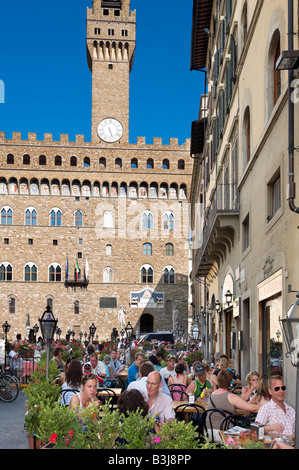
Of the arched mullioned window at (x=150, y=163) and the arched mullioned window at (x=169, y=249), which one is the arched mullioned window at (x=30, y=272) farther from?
the arched mullioned window at (x=150, y=163)

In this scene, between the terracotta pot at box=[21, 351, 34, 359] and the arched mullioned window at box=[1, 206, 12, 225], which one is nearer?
the terracotta pot at box=[21, 351, 34, 359]

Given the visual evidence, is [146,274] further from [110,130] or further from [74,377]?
[74,377]

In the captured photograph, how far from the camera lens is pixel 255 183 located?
39.0 ft

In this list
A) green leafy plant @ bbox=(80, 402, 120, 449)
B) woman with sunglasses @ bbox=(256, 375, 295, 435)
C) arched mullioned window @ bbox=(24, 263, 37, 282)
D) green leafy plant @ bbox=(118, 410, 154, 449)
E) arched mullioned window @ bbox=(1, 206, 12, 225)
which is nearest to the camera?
green leafy plant @ bbox=(118, 410, 154, 449)

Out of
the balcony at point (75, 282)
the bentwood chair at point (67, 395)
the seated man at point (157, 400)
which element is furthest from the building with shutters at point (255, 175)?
the balcony at point (75, 282)

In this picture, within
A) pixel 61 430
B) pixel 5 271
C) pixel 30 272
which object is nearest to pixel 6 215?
pixel 5 271

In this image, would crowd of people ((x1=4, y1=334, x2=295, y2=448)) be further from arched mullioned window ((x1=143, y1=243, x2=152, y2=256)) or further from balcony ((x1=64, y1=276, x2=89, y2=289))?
arched mullioned window ((x1=143, y1=243, x2=152, y2=256))

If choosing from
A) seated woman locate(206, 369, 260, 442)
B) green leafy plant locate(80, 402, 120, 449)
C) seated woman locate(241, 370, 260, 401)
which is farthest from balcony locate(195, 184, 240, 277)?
green leafy plant locate(80, 402, 120, 449)

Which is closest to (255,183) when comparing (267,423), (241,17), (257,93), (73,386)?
(257,93)

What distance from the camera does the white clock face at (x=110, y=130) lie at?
49.3 metres

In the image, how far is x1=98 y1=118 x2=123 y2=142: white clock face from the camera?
162 ft

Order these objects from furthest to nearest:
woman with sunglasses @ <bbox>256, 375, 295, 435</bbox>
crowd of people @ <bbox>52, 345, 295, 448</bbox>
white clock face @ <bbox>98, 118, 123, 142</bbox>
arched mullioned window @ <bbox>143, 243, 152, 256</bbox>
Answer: white clock face @ <bbox>98, 118, 123, 142</bbox> < arched mullioned window @ <bbox>143, 243, 152, 256</bbox> < woman with sunglasses @ <bbox>256, 375, 295, 435</bbox> < crowd of people @ <bbox>52, 345, 295, 448</bbox>

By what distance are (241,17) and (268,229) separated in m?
6.20

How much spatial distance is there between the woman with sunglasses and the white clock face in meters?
44.3
